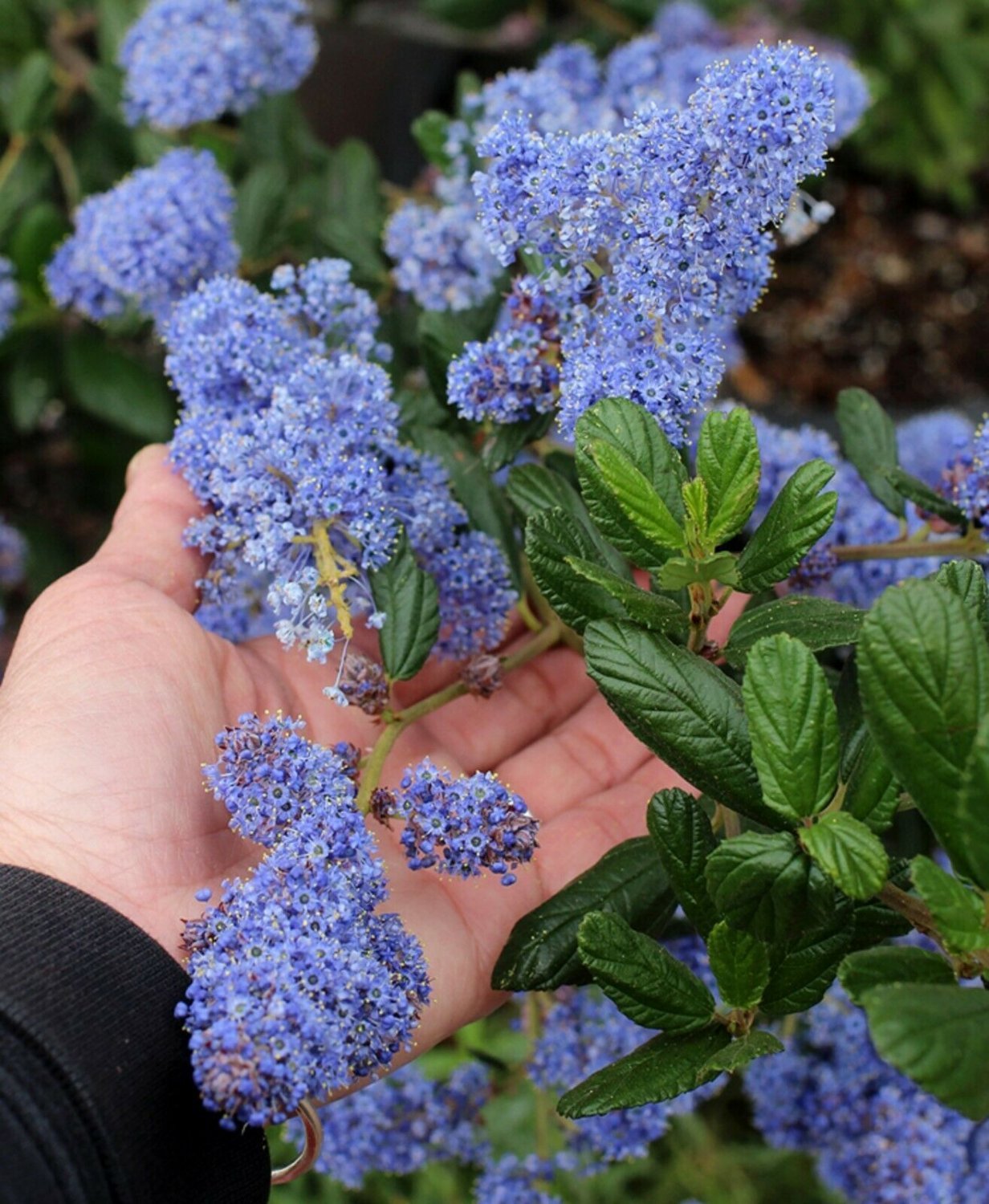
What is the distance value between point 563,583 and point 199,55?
4.59 ft

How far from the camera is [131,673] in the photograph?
5.06ft

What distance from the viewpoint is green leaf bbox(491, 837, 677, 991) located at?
145cm

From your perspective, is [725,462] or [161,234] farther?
[161,234]

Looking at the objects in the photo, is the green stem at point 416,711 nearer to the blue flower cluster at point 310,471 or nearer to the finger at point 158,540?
the blue flower cluster at point 310,471

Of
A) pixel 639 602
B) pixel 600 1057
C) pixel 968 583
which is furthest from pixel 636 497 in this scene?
pixel 600 1057

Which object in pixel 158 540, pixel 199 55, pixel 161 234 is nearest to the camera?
pixel 158 540

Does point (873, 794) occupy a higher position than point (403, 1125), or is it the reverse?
point (873, 794)

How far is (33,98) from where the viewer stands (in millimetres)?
2449

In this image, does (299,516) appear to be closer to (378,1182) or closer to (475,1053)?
(475,1053)

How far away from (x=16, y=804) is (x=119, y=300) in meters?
1.07

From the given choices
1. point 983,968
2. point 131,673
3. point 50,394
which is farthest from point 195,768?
point 50,394

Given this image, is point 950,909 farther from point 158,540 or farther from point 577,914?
point 158,540

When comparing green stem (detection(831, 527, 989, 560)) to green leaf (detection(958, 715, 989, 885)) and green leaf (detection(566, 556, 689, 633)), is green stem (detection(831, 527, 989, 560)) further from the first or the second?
green leaf (detection(958, 715, 989, 885))

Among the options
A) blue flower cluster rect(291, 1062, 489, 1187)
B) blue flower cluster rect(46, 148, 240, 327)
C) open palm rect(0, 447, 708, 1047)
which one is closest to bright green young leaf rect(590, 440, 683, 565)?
open palm rect(0, 447, 708, 1047)
